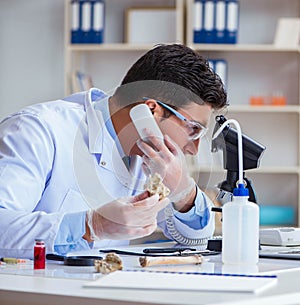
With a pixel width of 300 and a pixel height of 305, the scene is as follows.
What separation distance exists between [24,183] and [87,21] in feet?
8.49

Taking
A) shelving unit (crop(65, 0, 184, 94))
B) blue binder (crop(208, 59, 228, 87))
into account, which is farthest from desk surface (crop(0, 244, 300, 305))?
shelving unit (crop(65, 0, 184, 94))

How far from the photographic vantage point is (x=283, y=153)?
4.43 meters

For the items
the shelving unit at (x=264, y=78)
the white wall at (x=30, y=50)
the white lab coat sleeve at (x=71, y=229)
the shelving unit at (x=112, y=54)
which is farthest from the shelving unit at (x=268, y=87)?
the white lab coat sleeve at (x=71, y=229)

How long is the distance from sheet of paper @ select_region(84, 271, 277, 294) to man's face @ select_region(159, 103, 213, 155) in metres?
0.37

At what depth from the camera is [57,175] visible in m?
1.96

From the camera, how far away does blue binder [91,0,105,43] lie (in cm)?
421

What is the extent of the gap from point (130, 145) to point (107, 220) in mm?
222

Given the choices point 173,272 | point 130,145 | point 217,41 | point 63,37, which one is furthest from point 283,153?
point 173,272

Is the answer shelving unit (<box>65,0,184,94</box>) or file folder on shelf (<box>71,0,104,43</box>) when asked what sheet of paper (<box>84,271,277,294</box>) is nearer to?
file folder on shelf (<box>71,0,104,43</box>)

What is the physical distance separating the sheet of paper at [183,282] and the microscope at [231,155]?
444 mm

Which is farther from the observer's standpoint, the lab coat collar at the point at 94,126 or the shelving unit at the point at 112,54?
the shelving unit at the point at 112,54

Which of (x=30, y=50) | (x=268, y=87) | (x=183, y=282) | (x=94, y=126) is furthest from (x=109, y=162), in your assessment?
(x=30, y=50)

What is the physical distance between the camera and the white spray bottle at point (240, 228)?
1.55m

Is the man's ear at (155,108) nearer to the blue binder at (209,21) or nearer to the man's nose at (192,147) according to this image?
the man's nose at (192,147)
